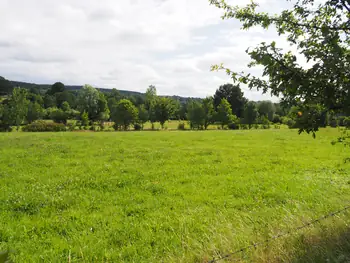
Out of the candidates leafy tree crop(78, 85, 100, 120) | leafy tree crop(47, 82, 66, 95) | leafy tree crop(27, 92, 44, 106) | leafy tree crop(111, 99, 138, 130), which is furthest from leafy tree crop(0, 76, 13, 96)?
leafy tree crop(111, 99, 138, 130)

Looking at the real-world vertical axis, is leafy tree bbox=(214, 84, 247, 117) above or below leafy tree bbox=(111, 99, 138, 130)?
above

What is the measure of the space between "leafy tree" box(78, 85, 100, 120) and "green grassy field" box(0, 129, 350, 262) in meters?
54.6

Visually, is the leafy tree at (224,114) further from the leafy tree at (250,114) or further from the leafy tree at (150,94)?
the leafy tree at (150,94)

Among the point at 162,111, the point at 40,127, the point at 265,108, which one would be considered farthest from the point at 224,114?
the point at 40,127

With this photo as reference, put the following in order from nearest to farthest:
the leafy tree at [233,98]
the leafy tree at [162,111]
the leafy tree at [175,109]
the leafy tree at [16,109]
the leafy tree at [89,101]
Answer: the leafy tree at [16,109]
the leafy tree at [162,111]
the leafy tree at [89,101]
the leafy tree at [175,109]
the leafy tree at [233,98]

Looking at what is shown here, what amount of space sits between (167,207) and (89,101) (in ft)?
225

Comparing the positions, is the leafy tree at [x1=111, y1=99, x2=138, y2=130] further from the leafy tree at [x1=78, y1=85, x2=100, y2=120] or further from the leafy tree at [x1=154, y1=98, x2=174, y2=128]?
the leafy tree at [x1=78, y1=85, x2=100, y2=120]

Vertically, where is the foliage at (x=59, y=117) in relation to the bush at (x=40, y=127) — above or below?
above

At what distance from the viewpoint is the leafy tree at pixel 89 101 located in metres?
71.9

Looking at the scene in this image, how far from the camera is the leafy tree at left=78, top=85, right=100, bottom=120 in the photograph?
7194cm

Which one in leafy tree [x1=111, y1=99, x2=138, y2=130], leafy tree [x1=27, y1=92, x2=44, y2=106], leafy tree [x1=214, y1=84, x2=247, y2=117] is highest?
leafy tree [x1=214, y1=84, x2=247, y2=117]

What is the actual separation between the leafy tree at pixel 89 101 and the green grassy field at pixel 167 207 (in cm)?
5457

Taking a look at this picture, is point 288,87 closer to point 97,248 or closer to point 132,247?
point 132,247

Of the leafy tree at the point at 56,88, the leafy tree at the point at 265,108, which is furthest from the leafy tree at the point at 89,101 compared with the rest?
the leafy tree at the point at 56,88
